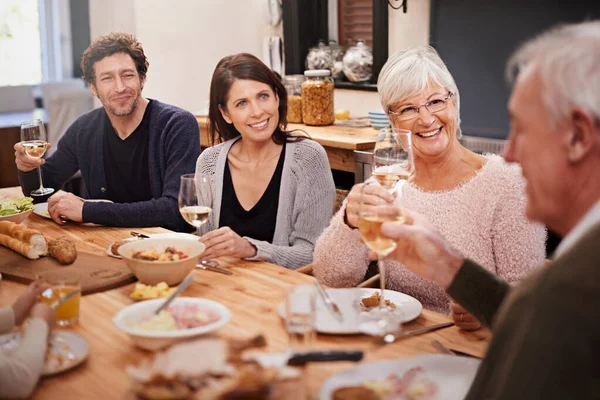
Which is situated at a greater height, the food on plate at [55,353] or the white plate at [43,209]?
the white plate at [43,209]

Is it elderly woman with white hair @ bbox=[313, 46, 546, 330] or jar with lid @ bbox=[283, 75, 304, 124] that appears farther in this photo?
jar with lid @ bbox=[283, 75, 304, 124]

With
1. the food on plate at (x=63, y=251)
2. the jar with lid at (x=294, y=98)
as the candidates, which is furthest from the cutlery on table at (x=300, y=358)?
the jar with lid at (x=294, y=98)

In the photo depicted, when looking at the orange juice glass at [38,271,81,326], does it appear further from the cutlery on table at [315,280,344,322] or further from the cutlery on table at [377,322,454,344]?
the cutlery on table at [377,322,454,344]

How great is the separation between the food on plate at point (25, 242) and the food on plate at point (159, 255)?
407 mm

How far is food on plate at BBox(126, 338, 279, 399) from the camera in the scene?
1042mm

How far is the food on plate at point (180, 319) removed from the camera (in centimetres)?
142

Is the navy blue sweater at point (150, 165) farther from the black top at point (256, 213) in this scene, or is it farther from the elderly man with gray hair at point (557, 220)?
the elderly man with gray hair at point (557, 220)

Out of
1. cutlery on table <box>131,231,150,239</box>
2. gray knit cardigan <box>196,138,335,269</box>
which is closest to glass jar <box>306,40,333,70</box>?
gray knit cardigan <box>196,138,335,269</box>

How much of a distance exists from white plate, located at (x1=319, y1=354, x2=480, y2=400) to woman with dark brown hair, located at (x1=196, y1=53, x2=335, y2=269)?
3.80 ft

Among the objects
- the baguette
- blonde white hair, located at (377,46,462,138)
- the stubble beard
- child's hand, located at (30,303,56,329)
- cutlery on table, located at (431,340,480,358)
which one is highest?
blonde white hair, located at (377,46,462,138)

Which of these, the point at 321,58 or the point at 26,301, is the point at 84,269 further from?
the point at 321,58

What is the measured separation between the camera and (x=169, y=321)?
4.71 ft

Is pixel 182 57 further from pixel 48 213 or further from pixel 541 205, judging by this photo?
pixel 541 205

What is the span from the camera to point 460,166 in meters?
2.22
